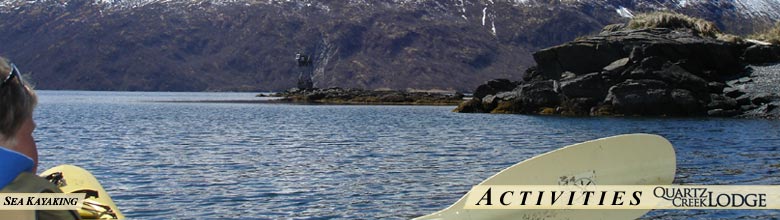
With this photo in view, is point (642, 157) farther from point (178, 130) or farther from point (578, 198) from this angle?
point (178, 130)

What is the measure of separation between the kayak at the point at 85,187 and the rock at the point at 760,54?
59.9 m

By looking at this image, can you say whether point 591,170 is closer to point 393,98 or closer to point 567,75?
point 567,75

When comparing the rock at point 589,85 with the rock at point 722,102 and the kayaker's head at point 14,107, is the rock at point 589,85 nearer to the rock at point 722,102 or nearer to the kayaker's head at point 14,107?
the rock at point 722,102

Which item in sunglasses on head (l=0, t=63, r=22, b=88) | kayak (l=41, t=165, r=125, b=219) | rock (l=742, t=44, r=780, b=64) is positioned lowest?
kayak (l=41, t=165, r=125, b=219)

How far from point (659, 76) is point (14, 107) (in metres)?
56.7

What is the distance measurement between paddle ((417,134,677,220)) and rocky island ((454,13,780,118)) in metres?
47.6

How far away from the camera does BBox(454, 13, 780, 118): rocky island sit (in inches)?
2207

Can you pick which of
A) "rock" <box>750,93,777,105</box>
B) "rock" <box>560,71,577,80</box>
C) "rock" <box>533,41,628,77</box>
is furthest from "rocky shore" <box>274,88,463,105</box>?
"rock" <box>750,93,777,105</box>

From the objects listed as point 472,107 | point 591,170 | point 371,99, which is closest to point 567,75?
point 472,107

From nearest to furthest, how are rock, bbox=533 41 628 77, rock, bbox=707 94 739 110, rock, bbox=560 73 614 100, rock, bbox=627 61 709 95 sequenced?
rock, bbox=707 94 739 110 < rock, bbox=627 61 709 95 < rock, bbox=560 73 614 100 < rock, bbox=533 41 628 77

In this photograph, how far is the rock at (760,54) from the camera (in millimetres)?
58938

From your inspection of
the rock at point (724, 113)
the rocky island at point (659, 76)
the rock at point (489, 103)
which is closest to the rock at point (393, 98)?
the rock at point (489, 103)

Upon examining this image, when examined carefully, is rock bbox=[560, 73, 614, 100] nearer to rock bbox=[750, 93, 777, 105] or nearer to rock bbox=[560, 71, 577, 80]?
rock bbox=[560, 71, 577, 80]

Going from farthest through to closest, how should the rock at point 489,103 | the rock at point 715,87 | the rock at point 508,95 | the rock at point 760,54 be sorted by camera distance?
1. the rock at point 489,103
2. the rock at point 508,95
3. the rock at point 760,54
4. the rock at point 715,87
